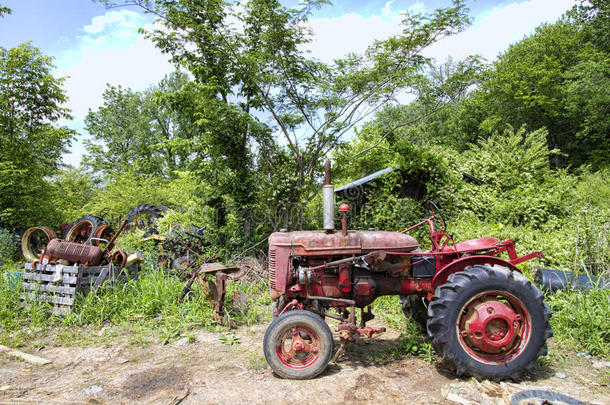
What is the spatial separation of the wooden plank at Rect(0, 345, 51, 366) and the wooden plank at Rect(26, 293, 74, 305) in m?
0.87

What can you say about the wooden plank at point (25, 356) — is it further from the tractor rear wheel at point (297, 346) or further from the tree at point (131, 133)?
the tree at point (131, 133)

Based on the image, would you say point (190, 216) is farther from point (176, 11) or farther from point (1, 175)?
point (1, 175)

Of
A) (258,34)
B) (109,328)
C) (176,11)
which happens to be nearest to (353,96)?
(258,34)

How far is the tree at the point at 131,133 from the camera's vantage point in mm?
26125

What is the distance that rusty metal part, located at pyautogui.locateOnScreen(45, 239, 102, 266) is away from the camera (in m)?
5.11

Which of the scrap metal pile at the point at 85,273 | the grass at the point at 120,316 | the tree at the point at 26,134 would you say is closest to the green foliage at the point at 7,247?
the tree at the point at 26,134

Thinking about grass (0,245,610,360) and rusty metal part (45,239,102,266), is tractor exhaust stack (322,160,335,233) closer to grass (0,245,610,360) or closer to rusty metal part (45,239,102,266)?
grass (0,245,610,360)

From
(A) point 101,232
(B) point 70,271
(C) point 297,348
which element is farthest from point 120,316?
(C) point 297,348

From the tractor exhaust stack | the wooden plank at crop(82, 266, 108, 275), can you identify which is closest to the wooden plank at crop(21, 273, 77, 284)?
the wooden plank at crop(82, 266, 108, 275)

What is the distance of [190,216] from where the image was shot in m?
8.70

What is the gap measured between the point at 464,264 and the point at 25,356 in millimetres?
4688

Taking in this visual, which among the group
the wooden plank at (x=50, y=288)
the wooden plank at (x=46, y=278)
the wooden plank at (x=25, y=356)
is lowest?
the wooden plank at (x=25, y=356)

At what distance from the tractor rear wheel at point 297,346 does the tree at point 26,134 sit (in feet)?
32.9

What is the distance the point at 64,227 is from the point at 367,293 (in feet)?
35.5
